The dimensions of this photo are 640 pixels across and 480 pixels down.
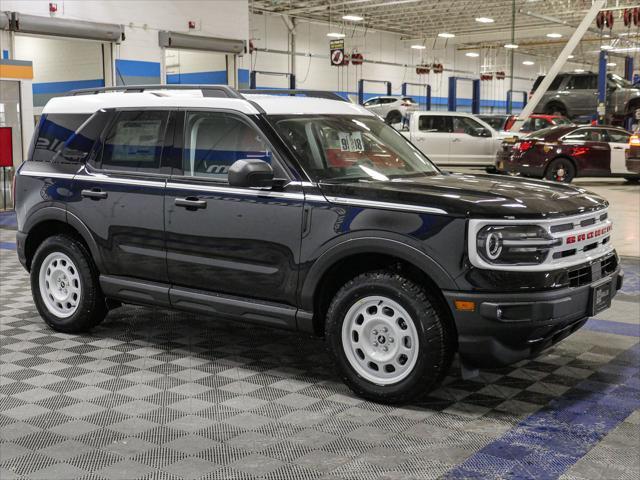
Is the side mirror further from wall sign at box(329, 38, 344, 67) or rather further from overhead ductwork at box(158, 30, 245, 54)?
wall sign at box(329, 38, 344, 67)

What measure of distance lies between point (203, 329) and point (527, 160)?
1347cm

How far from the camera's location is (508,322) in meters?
4.10

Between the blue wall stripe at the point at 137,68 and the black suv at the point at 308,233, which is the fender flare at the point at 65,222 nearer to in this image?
the black suv at the point at 308,233

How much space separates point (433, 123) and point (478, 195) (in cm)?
1805

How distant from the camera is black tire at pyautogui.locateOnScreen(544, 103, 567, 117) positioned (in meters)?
27.6

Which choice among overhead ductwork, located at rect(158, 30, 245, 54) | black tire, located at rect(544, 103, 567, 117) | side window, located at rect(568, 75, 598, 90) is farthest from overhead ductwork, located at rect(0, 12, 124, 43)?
side window, located at rect(568, 75, 598, 90)

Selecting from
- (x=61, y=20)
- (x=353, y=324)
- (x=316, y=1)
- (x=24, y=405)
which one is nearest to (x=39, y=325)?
(x=24, y=405)

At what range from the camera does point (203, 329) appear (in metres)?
6.21

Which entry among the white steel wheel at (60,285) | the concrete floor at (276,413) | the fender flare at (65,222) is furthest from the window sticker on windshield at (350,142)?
the white steel wheel at (60,285)

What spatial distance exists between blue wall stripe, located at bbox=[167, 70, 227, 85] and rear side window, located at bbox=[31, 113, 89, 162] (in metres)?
16.1

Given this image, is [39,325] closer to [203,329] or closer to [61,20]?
[203,329]

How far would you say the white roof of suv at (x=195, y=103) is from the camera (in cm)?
509

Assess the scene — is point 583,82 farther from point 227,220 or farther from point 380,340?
point 380,340

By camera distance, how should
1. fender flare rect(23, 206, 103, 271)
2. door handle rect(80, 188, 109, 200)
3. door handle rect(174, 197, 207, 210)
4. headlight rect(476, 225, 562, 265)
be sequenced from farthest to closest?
fender flare rect(23, 206, 103, 271), door handle rect(80, 188, 109, 200), door handle rect(174, 197, 207, 210), headlight rect(476, 225, 562, 265)
